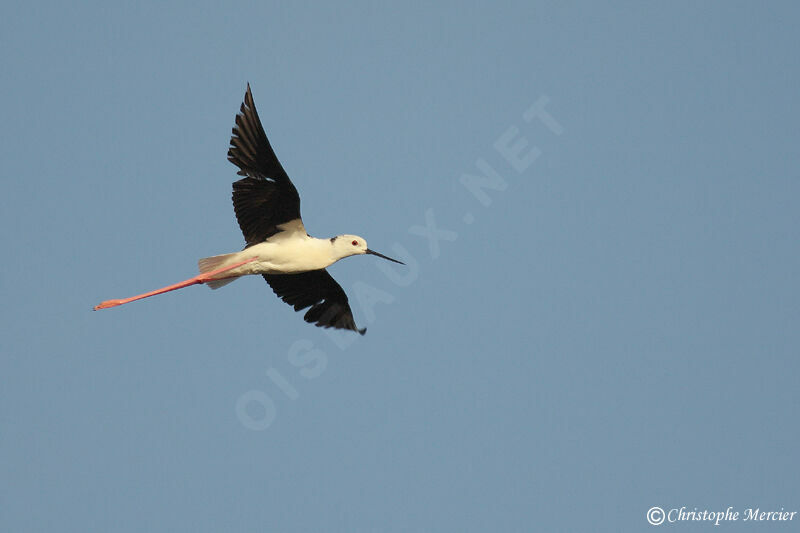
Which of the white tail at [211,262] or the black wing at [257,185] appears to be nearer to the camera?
the black wing at [257,185]

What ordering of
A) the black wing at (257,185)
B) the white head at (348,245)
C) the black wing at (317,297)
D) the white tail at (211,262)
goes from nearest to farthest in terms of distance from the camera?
the black wing at (257,185), the white tail at (211,262), the white head at (348,245), the black wing at (317,297)

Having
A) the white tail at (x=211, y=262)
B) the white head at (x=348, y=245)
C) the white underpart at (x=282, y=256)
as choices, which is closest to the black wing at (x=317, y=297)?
the white head at (x=348, y=245)

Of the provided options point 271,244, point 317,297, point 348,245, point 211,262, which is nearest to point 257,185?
point 271,244

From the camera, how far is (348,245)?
1341 centimetres

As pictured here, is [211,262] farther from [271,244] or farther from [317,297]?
[317,297]

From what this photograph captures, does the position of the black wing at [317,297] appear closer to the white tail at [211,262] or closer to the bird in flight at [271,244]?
the bird in flight at [271,244]

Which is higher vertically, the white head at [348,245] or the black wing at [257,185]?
the black wing at [257,185]

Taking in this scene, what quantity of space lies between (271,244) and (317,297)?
170 cm

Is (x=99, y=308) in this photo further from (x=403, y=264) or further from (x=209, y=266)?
(x=403, y=264)

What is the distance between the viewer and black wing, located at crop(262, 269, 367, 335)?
14195mm

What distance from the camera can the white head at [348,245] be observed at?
1332 cm

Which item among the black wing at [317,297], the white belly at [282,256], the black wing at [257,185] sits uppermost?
the black wing at [257,185]

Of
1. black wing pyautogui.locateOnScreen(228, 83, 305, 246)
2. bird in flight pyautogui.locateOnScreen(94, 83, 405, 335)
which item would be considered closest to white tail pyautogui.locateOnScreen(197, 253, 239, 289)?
bird in flight pyautogui.locateOnScreen(94, 83, 405, 335)

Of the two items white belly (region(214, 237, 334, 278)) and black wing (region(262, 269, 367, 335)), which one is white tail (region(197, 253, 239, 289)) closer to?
white belly (region(214, 237, 334, 278))
